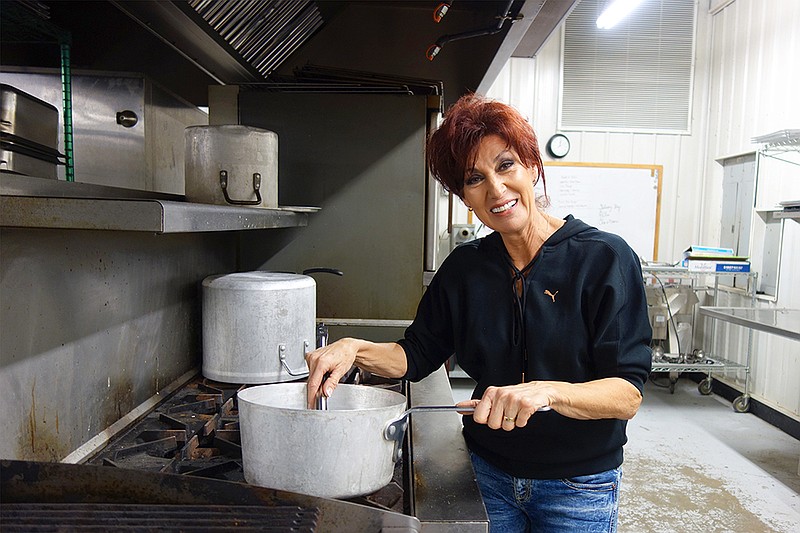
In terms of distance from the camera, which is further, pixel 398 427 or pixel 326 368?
pixel 326 368

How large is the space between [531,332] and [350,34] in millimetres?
1919

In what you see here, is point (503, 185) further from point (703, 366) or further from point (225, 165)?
point (703, 366)

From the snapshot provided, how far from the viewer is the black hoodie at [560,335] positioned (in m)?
1.09

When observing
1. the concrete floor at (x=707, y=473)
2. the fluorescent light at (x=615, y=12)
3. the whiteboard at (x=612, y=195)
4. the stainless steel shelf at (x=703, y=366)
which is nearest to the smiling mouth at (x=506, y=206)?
the concrete floor at (x=707, y=473)

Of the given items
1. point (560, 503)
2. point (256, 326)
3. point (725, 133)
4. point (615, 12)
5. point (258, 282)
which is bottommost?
point (560, 503)

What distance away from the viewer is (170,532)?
698 mm

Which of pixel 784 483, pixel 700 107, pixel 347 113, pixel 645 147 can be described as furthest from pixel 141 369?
pixel 700 107

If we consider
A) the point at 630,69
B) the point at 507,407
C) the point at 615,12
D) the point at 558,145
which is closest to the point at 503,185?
the point at 507,407

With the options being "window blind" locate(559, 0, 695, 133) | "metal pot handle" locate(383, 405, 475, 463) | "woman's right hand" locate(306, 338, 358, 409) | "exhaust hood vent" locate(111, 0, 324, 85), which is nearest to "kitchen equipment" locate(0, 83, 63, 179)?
"exhaust hood vent" locate(111, 0, 324, 85)

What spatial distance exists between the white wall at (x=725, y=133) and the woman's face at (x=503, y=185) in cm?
356

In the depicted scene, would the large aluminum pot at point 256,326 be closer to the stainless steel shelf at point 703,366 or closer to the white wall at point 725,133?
the white wall at point 725,133

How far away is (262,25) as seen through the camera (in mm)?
2021

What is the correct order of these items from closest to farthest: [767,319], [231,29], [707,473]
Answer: [231,29], [767,319], [707,473]

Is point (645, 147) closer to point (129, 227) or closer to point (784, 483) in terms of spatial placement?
point (784, 483)
